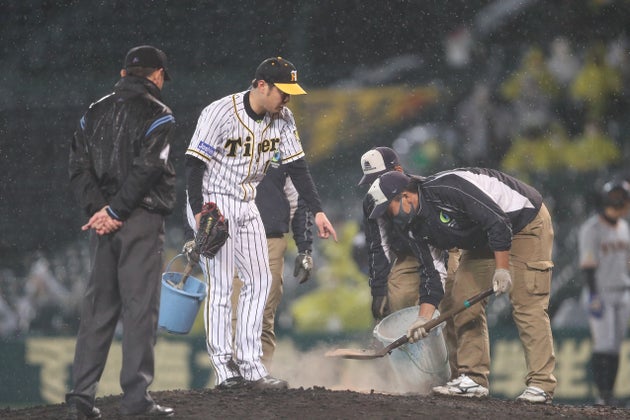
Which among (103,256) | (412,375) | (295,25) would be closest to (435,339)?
(412,375)

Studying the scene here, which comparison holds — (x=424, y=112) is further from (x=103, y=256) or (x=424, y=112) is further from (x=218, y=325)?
(x=103, y=256)

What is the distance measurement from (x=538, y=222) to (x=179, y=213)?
279 inches

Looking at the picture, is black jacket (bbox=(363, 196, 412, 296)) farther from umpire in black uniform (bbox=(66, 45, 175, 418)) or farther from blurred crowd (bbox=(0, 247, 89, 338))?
blurred crowd (bbox=(0, 247, 89, 338))

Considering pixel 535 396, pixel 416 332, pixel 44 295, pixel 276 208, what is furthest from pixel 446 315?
pixel 44 295

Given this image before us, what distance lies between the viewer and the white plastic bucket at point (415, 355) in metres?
5.84

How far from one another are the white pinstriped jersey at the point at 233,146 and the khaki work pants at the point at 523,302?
1436mm

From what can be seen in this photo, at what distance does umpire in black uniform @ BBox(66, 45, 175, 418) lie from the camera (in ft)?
14.0

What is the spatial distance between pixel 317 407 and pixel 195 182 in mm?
1332

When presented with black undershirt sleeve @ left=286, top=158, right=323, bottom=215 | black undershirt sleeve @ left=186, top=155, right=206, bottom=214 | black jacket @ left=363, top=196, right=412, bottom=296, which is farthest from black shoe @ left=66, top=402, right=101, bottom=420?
black jacket @ left=363, top=196, right=412, bottom=296

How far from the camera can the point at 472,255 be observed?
594 cm

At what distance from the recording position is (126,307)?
14.0ft

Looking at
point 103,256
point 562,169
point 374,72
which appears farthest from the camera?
point 374,72

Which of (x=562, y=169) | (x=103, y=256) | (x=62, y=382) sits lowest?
(x=62, y=382)

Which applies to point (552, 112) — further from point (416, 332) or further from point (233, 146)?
point (233, 146)
